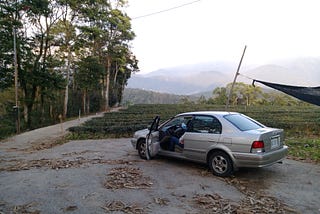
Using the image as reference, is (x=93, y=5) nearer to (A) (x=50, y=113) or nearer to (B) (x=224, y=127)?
(A) (x=50, y=113)

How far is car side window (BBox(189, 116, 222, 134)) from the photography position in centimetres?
578

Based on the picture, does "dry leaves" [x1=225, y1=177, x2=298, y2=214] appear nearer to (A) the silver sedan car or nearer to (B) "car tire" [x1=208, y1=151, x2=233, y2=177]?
(B) "car tire" [x1=208, y1=151, x2=233, y2=177]

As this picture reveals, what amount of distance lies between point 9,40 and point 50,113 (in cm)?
893

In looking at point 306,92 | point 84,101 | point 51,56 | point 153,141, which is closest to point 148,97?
point 84,101

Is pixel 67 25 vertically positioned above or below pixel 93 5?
below

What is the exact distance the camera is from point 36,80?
1852cm

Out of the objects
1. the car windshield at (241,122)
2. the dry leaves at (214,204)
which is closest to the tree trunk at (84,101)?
the car windshield at (241,122)

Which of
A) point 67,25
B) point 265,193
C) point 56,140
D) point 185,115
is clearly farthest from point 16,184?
point 67,25

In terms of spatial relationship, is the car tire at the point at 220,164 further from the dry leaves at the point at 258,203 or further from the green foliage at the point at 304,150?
the green foliage at the point at 304,150

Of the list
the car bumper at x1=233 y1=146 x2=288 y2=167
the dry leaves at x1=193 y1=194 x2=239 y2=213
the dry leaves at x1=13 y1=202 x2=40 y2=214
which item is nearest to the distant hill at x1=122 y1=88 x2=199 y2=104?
the car bumper at x1=233 y1=146 x2=288 y2=167

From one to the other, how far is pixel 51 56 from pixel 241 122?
18.1 metres

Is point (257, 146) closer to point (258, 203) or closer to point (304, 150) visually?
point (258, 203)

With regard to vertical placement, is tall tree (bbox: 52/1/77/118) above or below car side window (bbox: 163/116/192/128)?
above

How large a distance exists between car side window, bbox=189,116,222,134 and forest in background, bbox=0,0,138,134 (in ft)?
39.3
